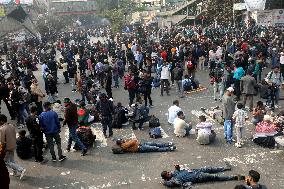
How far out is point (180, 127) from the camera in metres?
13.1

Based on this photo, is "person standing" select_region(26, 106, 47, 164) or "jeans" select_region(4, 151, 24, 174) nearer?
"jeans" select_region(4, 151, 24, 174)

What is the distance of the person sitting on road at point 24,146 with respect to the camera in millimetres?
11758

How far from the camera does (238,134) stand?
11898mm

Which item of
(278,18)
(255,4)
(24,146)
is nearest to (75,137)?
(24,146)

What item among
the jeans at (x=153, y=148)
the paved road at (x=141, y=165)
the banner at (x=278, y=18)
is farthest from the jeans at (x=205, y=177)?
the banner at (x=278, y=18)

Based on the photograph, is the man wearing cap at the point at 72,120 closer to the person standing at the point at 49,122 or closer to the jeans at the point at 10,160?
the person standing at the point at 49,122

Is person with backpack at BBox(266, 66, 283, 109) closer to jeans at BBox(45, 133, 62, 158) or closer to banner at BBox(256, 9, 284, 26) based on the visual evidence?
jeans at BBox(45, 133, 62, 158)

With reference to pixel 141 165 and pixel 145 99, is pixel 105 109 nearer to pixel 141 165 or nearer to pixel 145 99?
pixel 141 165

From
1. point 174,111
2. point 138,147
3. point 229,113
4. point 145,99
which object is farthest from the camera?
point 145,99

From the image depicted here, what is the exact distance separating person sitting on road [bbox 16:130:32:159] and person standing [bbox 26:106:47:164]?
0.27 meters

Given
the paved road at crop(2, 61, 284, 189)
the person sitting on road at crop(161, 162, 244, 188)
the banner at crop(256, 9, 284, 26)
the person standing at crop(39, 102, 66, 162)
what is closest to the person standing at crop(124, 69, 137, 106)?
the paved road at crop(2, 61, 284, 189)

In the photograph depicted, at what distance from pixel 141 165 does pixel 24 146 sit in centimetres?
368

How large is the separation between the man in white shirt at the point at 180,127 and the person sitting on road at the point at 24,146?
15.7ft

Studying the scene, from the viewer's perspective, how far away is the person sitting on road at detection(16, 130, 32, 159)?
11.8 metres
